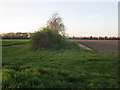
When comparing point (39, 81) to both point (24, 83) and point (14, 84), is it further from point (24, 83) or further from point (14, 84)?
point (14, 84)

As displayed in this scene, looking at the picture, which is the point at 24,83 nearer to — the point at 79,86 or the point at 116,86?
the point at 79,86

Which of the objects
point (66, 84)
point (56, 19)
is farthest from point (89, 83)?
point (56, 19)

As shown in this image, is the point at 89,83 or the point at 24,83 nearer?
the point at 24,83

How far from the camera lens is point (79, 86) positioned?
4.27 metres

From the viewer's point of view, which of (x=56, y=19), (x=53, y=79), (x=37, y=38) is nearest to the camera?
(x=53, y=79)

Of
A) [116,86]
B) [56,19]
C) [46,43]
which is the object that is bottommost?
[116,86]

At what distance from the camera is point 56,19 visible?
38.0 meters

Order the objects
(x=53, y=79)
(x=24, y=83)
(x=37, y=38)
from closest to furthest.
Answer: (x=24, y=83)
(x=53, y=79)
(x=37, y=38)

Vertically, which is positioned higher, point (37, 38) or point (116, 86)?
point (37, 38)

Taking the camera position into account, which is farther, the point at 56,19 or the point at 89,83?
the point at 56,19

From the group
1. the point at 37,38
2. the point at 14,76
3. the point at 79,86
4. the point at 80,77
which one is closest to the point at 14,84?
the point at 14,76

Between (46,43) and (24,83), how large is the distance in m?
15.6

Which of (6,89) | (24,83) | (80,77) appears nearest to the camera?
(6,89)

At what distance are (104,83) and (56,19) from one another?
114 ft
